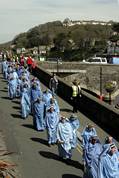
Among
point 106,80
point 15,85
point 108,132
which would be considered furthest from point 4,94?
point 106,80

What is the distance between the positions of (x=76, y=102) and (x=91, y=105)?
2.48ft

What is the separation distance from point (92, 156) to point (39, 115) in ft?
29.0

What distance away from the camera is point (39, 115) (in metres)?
23.0

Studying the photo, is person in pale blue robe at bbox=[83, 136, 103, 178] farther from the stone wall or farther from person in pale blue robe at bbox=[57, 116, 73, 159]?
the stone wall

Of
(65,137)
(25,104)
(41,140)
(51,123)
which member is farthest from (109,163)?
(25,104)

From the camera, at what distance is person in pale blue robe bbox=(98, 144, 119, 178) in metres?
13.4

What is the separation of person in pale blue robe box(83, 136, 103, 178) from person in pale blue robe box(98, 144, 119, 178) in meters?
0.40

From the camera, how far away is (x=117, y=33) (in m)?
119

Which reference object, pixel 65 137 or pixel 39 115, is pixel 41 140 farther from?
pixel 65 137

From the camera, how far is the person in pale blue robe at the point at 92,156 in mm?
14070

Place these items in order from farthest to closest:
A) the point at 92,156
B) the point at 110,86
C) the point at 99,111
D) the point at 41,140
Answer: the point at 110,86
the point at 99,111
the point at 41,140
the point at 92,156

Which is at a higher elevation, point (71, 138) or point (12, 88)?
point (71, 138)

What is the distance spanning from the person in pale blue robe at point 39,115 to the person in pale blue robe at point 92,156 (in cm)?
785

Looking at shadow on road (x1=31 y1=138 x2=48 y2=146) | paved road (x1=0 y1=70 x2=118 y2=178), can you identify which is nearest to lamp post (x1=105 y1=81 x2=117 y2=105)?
paved road (x1=0 y1=70 x2=118 y2=178)
